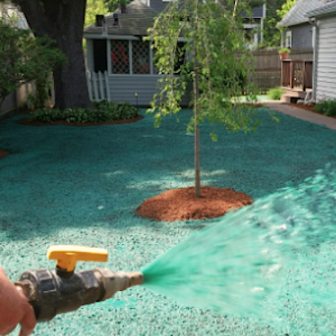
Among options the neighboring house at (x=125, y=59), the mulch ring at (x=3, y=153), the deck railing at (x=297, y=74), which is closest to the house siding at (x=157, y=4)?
the neighboring house at (x=125, y=59)

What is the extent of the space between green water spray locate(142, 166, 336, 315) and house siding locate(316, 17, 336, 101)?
34.4 feet

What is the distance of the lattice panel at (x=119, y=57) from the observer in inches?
723

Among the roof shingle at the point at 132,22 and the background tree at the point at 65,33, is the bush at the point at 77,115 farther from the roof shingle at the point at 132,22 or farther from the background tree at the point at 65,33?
the roof shingle at the point at 132,22

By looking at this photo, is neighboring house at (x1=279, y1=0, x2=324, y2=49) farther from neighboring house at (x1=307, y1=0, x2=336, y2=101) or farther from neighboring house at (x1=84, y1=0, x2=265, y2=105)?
neighboring house at (x1=84, y1=0, x2=265, y2=105)

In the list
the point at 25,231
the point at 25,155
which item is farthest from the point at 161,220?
the point at 25,155

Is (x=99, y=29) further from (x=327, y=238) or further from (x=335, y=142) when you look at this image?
(x=327, y=238)

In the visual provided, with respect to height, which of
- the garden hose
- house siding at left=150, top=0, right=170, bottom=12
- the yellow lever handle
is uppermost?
house siding at left=150, top=0, right=170, bottom=12

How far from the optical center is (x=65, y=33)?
13820 millimetres

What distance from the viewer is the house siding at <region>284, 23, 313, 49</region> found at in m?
24.9

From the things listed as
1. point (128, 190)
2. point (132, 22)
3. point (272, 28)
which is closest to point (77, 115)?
point (132, 22)

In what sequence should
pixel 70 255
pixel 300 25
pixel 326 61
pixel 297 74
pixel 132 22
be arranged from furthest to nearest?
pixel 300 25 → pixel 132 22 → pixel 297 74 → pixel 326 61 → pixel 70 255

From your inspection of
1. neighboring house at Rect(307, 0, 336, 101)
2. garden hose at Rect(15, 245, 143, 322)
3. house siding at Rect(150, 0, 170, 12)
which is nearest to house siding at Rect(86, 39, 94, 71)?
neighboring house at Rect(307, 0, 336, 101)

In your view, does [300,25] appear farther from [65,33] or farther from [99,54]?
[65,33]

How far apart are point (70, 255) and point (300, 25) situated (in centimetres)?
2675
